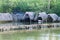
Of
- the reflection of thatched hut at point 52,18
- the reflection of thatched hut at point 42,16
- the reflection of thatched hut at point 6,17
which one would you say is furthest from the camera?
the reflection of thatched hut at point 52,18

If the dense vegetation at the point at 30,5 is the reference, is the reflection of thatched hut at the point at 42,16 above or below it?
below

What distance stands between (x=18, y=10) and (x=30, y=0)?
2459 millimetres

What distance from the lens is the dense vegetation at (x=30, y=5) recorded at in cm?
2864

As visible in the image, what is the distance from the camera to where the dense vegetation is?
94.0 feet

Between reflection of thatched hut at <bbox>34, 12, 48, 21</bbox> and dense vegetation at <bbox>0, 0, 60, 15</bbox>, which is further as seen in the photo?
dense vegetation at <bbox>0, 0, 60, 15</bbox>

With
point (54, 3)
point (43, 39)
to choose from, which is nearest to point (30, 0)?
point (54, 3)

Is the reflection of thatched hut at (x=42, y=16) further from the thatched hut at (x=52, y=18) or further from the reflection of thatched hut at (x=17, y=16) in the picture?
the reflection of thatched hut at (x=17, y=16)

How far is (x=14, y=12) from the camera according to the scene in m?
28.6

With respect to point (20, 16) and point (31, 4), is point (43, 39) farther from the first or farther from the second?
point (31, 4)

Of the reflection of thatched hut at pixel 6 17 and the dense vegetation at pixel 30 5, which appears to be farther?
the dense vegetation at pixel 30 5

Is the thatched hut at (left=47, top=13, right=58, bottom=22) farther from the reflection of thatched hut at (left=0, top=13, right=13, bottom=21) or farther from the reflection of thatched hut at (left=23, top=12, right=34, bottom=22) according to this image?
the reflection of thatched hut at (left=0, top=13, right=13, bottom=21)

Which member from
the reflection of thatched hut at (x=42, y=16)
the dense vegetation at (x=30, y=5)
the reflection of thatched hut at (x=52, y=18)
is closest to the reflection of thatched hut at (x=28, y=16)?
the reflection of thatched hut at (x=42, y=16)

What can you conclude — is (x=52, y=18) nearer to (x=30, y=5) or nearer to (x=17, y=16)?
(x=17, y=16)

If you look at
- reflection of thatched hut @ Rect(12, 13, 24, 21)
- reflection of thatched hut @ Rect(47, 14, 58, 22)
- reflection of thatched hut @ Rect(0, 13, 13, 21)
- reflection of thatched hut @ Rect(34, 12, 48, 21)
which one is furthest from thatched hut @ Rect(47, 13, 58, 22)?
reflection of thatched hut @ Rect(0, 13, 13, 21)
